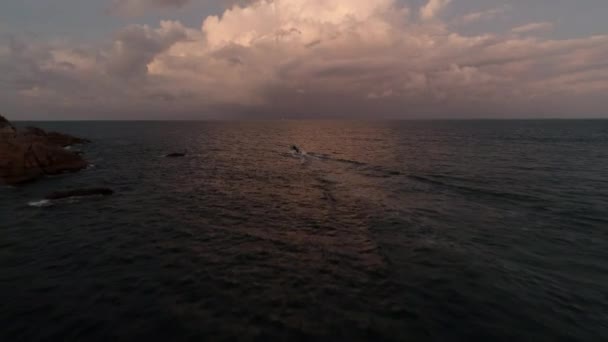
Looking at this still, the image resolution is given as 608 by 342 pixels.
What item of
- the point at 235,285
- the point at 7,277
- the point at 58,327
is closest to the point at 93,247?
the point at 7,277

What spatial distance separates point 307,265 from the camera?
15.1 m

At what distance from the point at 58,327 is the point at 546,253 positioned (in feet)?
77.9

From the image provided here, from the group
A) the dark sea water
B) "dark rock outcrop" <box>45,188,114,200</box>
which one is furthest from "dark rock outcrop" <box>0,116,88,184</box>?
"dark rock outcrop" <box>45,188,114,200</box>

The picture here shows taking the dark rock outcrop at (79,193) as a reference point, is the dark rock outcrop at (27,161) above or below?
above

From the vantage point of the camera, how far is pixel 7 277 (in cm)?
1359

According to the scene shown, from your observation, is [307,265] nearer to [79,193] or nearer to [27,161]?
[79,193]

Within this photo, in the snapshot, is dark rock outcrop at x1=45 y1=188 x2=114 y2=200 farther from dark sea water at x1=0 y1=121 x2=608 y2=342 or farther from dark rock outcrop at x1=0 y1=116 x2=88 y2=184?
dark rock outcrop at x1=0 y1=116 x2=88 y2=184

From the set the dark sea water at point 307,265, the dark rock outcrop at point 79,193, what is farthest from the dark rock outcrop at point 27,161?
the dark rock outcrop at point 79,193

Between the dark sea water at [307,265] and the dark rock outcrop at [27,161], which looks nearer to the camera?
the dark sea water at [307,265]

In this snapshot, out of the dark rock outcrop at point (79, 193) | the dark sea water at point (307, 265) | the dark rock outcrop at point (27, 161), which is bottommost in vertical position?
the dark sea water at point (307, 265)

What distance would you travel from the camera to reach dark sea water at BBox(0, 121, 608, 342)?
10664 mm

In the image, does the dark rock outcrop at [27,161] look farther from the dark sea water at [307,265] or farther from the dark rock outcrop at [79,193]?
the dark rock outcrop at [79,193]

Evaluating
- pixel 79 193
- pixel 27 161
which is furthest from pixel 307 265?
pixel 27 161

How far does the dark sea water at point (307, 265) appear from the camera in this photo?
10664 mm
